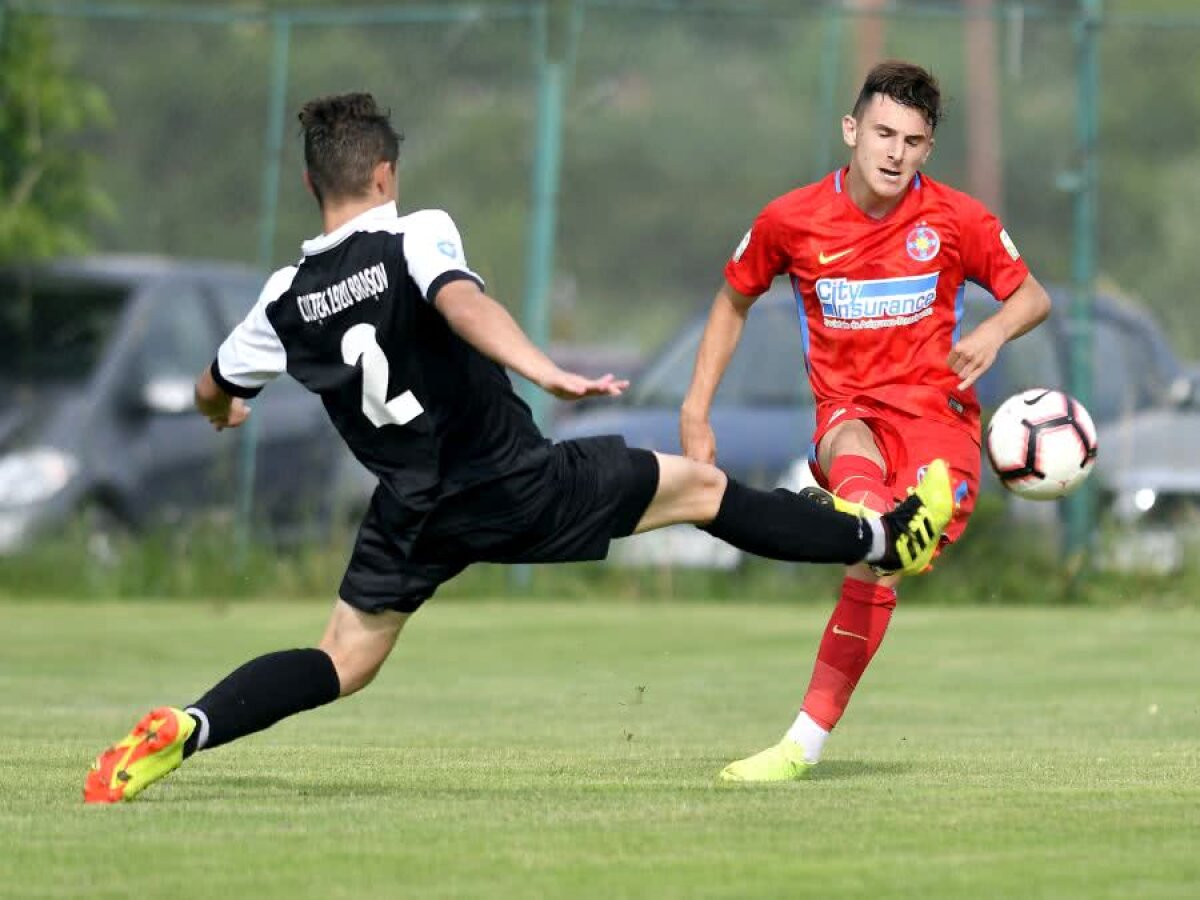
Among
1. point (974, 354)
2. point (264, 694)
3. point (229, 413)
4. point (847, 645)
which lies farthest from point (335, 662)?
point (974, 354)

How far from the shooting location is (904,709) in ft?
31.7

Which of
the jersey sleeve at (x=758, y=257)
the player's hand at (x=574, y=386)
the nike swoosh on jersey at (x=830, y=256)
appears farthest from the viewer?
the jersey sleeve at (x=758, y=257)

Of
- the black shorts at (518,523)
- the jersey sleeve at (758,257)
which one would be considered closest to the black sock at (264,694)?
the black shorts at (518,523)

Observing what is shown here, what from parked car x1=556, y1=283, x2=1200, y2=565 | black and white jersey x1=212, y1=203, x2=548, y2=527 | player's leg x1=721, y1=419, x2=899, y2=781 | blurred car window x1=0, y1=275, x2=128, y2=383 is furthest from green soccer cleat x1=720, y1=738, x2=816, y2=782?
blurred car window x1=0, y1=275, x2=128, y2=383

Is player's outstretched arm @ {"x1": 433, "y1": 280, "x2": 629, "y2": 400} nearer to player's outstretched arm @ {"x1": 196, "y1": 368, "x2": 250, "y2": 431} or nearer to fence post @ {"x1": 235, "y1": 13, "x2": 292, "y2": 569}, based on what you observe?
player's outstretched arm @ {"x1": 196, "y1": 368, "x2": 250, "y2": 431}

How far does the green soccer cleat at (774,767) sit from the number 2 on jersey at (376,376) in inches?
55.8

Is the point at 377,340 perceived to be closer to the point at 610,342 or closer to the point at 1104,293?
the point at 1104,293

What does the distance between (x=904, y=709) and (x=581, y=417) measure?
5605 millimetres

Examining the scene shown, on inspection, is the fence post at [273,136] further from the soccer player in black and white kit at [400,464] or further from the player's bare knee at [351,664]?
the player's bare knee at [351,664]

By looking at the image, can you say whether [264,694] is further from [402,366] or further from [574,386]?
[574,386]

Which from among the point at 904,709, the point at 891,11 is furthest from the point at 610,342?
the point at 904,709

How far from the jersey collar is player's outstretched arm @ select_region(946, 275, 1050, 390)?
1.69m

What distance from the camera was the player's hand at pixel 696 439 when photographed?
7078 mm

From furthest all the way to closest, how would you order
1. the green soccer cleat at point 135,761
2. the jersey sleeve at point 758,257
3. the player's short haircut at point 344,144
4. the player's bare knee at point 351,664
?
the jersey sleeve at point 758,257 < the player's bare knee at point 351,664 < the player's short haircut at point 344,144 < the green soccer cleat at point 135,761
